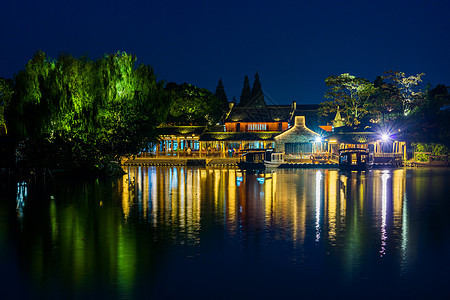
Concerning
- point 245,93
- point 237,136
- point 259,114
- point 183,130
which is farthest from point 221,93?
point 237,136

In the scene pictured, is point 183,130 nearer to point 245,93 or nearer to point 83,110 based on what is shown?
point 83,110

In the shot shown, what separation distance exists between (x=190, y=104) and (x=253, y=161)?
38443 mm

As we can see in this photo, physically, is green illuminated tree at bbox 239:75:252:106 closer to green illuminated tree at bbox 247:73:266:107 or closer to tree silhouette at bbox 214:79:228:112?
green illuminated tree at bbox 247:73:266:107

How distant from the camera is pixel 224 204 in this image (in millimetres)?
24844

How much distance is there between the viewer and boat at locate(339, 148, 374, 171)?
5796cm

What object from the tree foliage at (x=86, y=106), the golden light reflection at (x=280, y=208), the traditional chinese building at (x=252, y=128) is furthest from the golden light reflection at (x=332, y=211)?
the traditional chinese building at (x=252, y=128)

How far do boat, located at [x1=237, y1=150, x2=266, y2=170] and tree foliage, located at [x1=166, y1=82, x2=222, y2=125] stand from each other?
3532 cm

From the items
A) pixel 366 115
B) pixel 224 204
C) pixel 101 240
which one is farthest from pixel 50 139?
pixel 366 115

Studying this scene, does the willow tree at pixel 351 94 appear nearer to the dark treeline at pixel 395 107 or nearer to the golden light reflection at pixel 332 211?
the dark treeline at pixel 395 107

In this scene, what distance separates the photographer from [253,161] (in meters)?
63.1

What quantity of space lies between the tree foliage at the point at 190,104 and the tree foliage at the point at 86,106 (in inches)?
2121

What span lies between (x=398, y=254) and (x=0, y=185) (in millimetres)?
28699

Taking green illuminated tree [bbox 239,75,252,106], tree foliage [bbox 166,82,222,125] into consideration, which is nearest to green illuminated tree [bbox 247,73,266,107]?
green illuminated tree [bbox 239,75,252,106]

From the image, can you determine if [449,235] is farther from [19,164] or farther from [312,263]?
[19,164]
